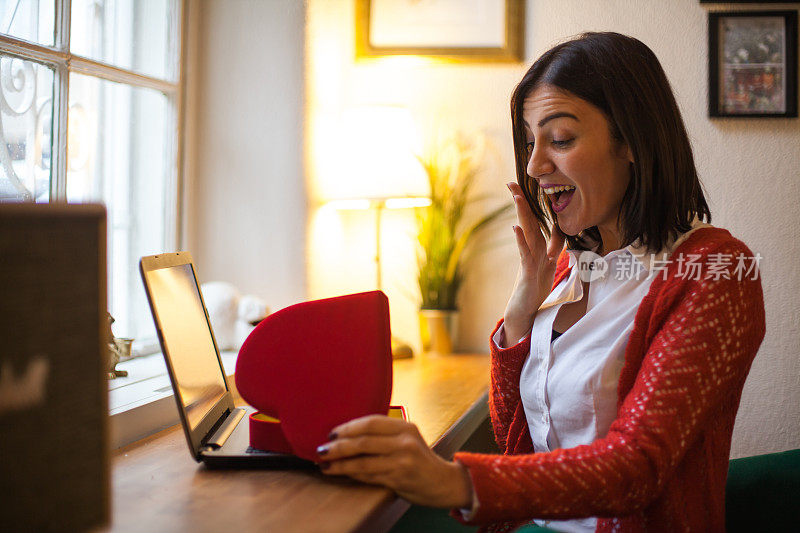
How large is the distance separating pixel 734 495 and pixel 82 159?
5.29 ft

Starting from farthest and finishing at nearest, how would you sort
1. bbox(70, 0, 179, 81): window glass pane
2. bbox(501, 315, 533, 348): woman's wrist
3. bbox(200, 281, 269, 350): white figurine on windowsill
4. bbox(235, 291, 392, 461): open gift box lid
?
1. bbox(200, 281, 269, 350): white figurine on windowsill
2. bbox(70, 0, 179, 81): window glass pane
3. bbox(501, 315, 533, 348): woman's wrist
4. bbox(235, 291, 392, 461): open gift box lid

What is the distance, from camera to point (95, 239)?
0.70 m

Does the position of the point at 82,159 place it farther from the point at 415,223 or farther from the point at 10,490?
the point at 10,490

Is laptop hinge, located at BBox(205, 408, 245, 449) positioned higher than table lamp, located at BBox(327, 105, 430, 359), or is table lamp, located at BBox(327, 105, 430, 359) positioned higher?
table lamp, located at BBox(327, 105, 430, 359)

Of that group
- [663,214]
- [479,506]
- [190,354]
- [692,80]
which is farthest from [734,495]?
[692,80]

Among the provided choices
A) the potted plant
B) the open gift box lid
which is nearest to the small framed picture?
the potted plant

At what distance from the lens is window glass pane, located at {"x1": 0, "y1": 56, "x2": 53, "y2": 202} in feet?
4.91

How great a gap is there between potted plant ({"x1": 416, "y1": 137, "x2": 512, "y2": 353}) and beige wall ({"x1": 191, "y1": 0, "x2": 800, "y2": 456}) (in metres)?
0.06

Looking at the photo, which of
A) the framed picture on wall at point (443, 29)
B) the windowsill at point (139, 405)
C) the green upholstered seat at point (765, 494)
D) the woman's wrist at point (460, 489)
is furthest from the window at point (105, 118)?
the green upholstered seat at point (765, 494)

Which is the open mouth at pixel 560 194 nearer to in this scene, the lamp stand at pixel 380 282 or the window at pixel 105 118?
the lamp stand at pixel 380 282

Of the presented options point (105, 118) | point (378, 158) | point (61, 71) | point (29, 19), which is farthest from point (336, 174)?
point (29, 19)

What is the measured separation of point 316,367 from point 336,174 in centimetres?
125

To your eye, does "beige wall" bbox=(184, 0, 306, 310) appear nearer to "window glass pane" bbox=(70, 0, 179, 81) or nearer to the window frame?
"window glass pane" bbox=(70, 0, 179, 81)

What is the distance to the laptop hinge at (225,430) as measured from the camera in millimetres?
1111
